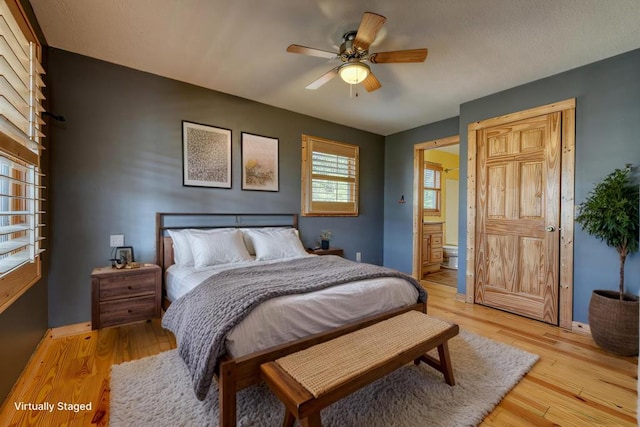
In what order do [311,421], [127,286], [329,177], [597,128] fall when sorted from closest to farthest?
[311,421] < [127,286] < [597,128] < [329,177]

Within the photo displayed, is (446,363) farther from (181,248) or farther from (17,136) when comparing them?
(17,136)

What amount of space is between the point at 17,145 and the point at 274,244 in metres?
2.19

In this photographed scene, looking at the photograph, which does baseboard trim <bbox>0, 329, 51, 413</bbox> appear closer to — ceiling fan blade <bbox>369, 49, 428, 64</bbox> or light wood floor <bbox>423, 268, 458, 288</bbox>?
ceiling fan blade <bbox>369, 49, 428, 64</bbox>

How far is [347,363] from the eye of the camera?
1.46 metres

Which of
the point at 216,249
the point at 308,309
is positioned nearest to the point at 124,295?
the point at 216,249

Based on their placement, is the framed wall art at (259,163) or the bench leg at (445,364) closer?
the bench leg at (445,364)

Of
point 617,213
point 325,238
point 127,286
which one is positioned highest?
point 617,213

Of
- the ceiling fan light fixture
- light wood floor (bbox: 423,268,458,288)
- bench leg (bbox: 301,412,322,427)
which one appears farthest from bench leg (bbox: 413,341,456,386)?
light wood floor (bbox: 423,268,458,288)

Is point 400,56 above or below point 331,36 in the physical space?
below

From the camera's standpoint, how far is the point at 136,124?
294cm

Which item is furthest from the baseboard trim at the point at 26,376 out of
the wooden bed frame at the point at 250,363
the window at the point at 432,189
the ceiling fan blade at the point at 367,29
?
the window at the point at 432,189

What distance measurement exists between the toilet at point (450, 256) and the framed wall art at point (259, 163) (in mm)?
3918

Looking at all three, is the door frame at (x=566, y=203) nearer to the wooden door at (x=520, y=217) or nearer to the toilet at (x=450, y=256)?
the wooden door at (x=520, y=217)

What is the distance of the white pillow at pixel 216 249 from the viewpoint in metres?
2.80
